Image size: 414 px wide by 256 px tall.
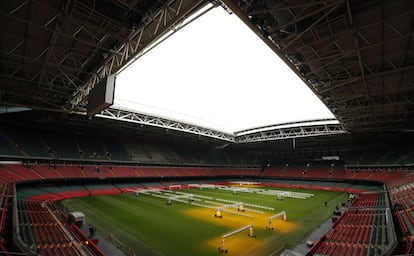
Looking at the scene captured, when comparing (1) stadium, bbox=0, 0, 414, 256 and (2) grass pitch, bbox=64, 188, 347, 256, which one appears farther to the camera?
(2) grass pitch, bbox=64, 188, 347, 256

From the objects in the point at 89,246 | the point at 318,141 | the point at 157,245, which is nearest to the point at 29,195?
the point at 89,246

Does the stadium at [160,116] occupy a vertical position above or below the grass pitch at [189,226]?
above

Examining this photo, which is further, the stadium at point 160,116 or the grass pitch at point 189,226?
the grass pitch at point 189,226

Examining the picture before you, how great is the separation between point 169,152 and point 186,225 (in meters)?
32.7

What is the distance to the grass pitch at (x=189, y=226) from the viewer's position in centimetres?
1161

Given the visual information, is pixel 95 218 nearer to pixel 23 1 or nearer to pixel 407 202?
pixel 23 1

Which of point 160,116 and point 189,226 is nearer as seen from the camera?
point 189,226

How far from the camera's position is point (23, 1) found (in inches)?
371

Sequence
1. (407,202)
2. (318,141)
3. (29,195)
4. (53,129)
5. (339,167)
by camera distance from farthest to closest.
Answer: (339,167)
(318,141)
(53,129)
(29,195)
(407,202)

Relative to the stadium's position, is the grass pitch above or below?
below

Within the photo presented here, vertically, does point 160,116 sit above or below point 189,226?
above

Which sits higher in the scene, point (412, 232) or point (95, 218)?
point (412, 232)

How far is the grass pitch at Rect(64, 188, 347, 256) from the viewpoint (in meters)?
11.6

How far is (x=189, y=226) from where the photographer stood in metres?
15.4
